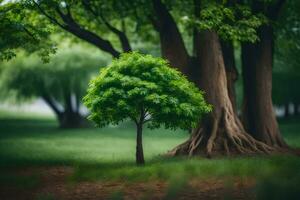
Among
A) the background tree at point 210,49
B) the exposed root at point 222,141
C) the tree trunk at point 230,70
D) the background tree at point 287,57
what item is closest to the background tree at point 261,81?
the tree trunk at point 230,70

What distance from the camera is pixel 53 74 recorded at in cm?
4453

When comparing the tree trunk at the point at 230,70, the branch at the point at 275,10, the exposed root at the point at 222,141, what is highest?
the branch at the point at 275,10

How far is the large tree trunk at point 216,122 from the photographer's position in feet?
65.9

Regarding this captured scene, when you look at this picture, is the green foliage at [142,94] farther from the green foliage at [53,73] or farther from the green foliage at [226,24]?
the green foliage at [53,73]

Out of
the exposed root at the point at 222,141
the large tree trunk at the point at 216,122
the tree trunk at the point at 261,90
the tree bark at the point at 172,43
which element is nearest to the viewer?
the exposed root at the point at 222,141

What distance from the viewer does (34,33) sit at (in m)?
18.7

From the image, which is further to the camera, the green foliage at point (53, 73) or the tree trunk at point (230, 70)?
the green foliage at point (53, 73)

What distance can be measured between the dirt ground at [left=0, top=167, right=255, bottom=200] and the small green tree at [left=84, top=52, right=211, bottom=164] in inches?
118

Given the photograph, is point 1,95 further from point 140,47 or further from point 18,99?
point 140,47

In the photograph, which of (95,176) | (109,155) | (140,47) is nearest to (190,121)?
(95,176)

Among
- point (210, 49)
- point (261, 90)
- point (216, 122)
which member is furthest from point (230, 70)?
point (216, 122)

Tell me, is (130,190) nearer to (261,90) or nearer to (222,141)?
(222,141)

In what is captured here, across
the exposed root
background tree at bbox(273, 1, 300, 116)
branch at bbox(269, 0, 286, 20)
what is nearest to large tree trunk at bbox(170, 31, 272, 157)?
the exposed root

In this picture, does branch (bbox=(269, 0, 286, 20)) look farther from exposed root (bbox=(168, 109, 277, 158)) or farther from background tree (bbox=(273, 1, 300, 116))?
exposed root (bbox=(168, 109, 277, 158))
